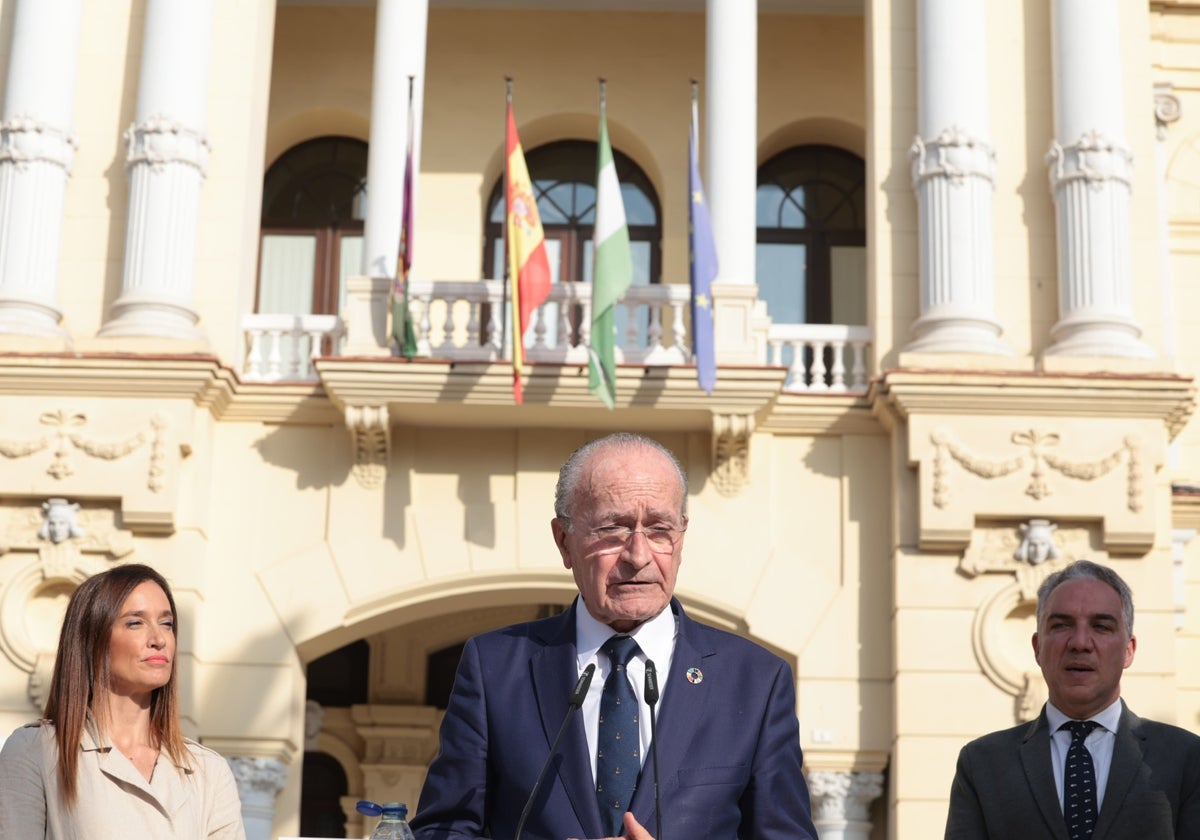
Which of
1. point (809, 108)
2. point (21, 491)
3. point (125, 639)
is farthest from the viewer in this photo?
point (809, 108)

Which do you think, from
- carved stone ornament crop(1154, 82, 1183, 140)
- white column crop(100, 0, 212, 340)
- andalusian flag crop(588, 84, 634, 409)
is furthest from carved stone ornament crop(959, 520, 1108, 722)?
white column crop(100, 0, 212, 340)

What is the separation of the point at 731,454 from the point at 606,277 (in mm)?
1669

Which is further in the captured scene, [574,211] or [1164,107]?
[574,211]

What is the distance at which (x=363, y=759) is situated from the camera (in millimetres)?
18094

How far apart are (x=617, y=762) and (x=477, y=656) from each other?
48cm

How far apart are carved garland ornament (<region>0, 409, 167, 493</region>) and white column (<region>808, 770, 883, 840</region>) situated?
17.1ft

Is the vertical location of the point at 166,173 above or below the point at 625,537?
above

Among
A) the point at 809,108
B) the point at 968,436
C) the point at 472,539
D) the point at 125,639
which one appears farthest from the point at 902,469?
the point at 125,639

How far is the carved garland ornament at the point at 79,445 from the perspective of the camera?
13.3m

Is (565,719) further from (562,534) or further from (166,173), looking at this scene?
(166,173)

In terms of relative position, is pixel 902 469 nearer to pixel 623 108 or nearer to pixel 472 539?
pixel 472 539

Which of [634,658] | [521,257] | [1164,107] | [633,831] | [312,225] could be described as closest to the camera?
[633,831]

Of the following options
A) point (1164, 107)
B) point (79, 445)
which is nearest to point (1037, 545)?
point (1164, 107)

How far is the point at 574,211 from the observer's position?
17.3 meters
